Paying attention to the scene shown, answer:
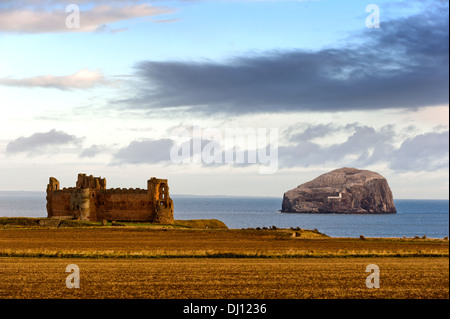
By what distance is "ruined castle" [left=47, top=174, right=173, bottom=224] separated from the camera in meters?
95.1

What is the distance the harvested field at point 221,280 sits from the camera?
25.8m

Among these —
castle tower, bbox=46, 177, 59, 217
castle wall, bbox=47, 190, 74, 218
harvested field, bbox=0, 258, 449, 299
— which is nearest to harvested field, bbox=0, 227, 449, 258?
harvested field, bbox=0, 258, 449, 299

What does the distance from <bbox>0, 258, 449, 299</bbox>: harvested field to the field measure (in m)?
0.04

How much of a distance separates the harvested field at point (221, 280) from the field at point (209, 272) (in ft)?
0.14

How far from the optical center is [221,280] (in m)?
30.3

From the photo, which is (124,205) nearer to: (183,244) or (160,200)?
(160,200)

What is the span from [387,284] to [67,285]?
15.2 m

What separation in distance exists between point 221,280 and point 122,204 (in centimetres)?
6897

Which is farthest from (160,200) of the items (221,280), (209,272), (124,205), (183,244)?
(221,280)
